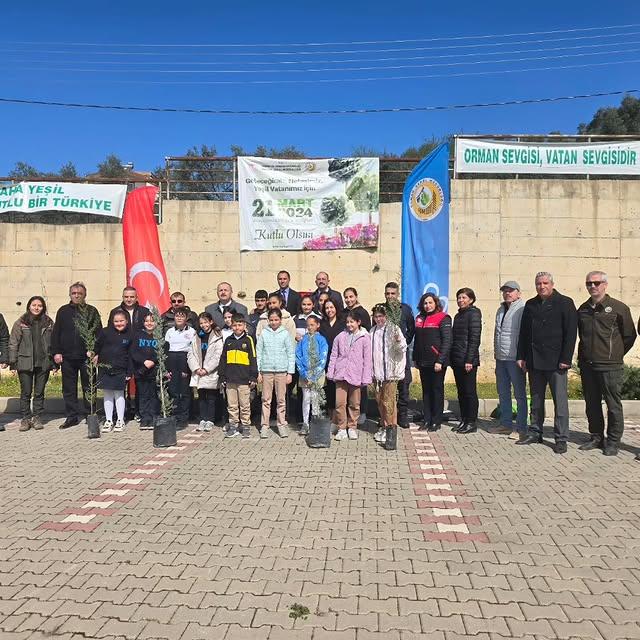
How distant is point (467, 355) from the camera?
770cm

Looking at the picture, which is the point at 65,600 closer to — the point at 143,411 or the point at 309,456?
the point at 309,456

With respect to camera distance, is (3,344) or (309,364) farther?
(3,344)

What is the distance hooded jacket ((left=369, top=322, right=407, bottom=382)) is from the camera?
23.4ft

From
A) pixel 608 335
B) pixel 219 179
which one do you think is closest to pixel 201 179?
pixel 219 179

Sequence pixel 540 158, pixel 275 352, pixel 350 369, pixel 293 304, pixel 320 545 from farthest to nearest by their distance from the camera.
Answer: pixel 540 158, pixel 293 304, pixel 275 352, pixel 350 369, pixel 320 545

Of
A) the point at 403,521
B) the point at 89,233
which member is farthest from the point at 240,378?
the point at 89,233

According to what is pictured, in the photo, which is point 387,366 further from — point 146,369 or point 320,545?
point 320,545

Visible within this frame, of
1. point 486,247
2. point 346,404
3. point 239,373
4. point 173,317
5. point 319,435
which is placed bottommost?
point 319,435

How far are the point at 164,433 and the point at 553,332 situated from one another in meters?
4.88

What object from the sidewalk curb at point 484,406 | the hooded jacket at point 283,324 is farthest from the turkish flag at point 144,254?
the hooded jacket at point 283,324

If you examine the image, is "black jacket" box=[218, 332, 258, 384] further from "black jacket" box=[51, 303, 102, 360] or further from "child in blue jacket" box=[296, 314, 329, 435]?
"black jacket" box=[51, 303, 102, 360]

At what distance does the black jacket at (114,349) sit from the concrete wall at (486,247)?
4.91 metres

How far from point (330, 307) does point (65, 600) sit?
528 centimetres

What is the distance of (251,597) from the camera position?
3180mm
